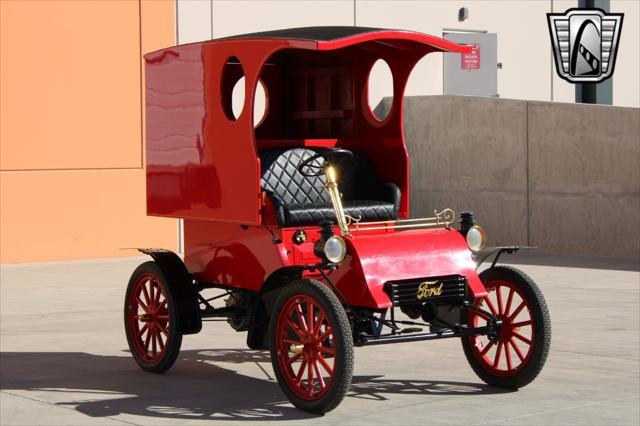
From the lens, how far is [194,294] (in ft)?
30.6

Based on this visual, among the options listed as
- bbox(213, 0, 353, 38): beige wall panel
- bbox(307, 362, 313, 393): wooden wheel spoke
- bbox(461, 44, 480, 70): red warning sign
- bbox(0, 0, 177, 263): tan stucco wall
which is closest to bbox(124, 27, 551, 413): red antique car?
bbox(307, 362, 313, 393): wooden wheel spoke

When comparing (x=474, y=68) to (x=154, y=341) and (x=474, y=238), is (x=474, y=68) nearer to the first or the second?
(x=154, y=341)

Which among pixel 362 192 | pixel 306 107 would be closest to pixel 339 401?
pixel 362 192

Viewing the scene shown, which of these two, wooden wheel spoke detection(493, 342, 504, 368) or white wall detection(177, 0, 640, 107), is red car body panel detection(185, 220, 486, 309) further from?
white wall detection(177, 0, 640, 107)

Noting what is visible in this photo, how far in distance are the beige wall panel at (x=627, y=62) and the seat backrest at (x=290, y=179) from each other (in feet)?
59.2

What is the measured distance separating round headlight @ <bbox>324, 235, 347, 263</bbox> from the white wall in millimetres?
12131

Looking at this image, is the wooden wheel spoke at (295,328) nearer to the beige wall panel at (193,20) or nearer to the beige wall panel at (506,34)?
the beige wall panel at (193,20)

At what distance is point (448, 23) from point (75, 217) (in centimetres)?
817

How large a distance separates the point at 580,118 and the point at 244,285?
32.8 ft

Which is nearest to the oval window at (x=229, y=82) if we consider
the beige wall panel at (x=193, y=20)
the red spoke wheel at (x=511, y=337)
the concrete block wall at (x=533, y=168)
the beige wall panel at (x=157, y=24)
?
the red spoke wheel at (x=511, y=337)

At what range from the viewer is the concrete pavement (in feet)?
25.9

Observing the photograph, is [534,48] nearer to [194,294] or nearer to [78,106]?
[78,106]

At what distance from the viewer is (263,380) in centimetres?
912

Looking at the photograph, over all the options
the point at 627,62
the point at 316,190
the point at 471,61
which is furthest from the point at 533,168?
the point at 316,190
